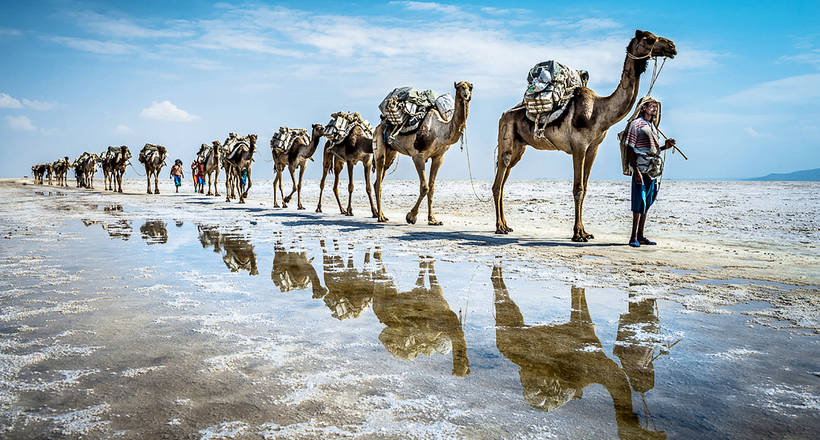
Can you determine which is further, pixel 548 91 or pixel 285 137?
pixel 285 137

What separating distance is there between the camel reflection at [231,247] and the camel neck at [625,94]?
636 cm

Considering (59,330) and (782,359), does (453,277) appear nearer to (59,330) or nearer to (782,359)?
(782,359)

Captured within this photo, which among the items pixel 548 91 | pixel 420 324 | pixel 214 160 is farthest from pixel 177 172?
pixel 420 324

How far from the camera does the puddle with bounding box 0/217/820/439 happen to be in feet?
7.68

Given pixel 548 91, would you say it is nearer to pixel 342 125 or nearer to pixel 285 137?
pixel 342 125

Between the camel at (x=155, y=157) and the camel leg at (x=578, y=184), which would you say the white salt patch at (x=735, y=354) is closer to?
the camel leg at (x=578, y=184)

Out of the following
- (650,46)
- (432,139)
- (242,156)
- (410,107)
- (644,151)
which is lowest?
(644,151)

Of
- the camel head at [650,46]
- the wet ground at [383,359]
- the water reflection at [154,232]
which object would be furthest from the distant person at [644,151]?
the water reflection at [154,232]

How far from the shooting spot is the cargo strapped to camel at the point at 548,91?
935 cm

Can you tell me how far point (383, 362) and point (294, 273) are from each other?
3239 millimetres

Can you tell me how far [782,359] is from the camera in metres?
3.21

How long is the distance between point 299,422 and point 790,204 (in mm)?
21779

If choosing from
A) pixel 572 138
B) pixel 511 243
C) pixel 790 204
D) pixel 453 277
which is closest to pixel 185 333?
pixel 453 277

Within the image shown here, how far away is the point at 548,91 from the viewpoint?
9.38 m
